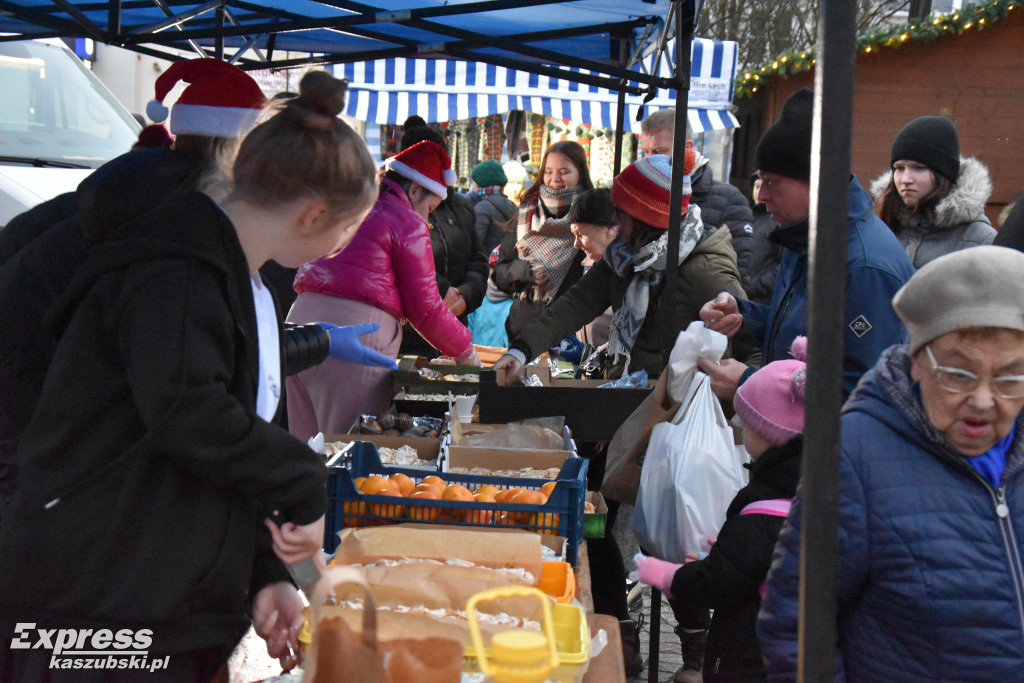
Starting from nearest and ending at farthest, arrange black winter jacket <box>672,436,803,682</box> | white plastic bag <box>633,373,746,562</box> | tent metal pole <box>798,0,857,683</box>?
tent metal pole <box>798,0,857,683</box> → black winter jacket <box>672,436,803,682</box> → white plastic bag <box>633,373,746,562</box>

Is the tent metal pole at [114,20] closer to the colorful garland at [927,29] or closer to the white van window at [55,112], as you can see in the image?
the white van window at [55,112]

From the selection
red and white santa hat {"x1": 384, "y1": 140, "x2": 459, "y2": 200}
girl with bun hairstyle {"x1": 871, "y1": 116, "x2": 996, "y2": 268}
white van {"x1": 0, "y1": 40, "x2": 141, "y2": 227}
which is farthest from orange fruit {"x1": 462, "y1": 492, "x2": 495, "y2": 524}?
white van {"x1": 0, "y1": 40, "x2": 141, "y2": 227}

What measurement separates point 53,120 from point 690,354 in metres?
5.26

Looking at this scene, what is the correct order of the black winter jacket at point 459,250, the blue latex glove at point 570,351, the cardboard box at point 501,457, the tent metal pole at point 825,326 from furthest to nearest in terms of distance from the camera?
the black winter jacket at point 459,250
the blue latex glove at point 570,351
the cardboard box at point 501,457
the tent metal pole at point 825,326

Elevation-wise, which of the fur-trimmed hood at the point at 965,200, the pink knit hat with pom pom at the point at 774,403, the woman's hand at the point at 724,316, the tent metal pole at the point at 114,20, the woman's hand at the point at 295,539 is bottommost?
the woman's hand at the point at 295,539

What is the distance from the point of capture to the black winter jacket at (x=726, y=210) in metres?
4.81

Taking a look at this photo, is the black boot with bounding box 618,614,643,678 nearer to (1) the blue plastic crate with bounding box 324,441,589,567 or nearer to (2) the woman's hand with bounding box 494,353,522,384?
(2) the woman's hand with bounding box 494,353,522,384

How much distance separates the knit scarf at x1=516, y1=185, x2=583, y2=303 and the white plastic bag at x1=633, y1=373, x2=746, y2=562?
2.72m

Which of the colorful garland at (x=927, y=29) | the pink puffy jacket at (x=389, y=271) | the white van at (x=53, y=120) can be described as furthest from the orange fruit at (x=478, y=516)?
the colorful garland at (x=927, y=29)

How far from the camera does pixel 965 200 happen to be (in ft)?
13.7

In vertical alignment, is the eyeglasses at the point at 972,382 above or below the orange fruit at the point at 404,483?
above

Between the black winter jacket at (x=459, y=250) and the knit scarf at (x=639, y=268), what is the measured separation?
2047 millimetres

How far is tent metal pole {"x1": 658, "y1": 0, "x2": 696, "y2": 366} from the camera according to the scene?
11.3ft

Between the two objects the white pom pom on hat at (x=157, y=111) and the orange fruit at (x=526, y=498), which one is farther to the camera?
the white pom pom on hat at (x=157, y=111)
